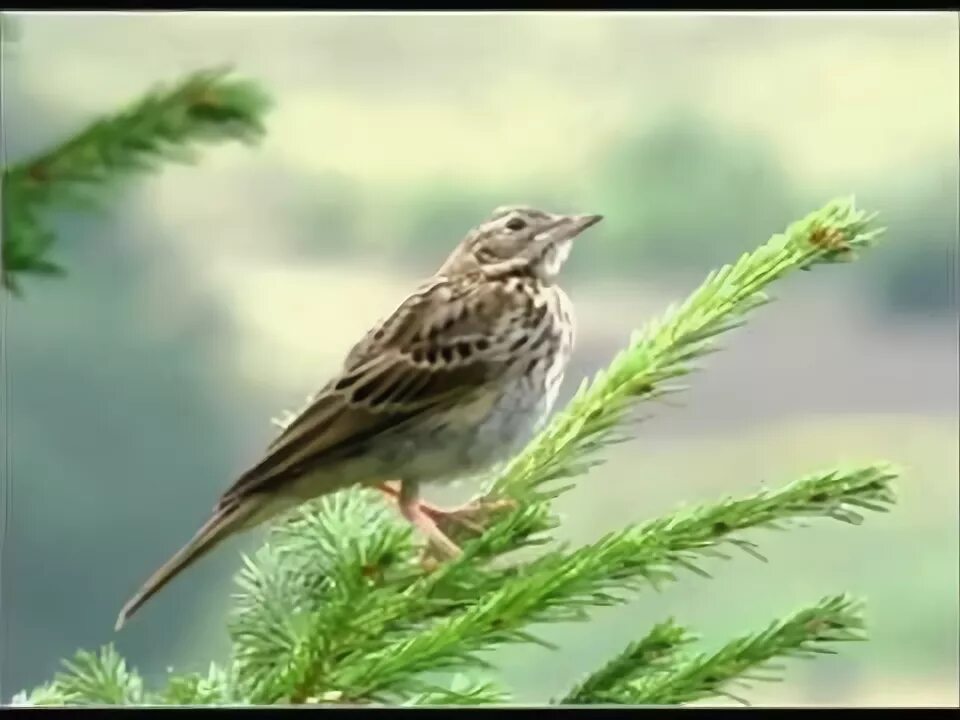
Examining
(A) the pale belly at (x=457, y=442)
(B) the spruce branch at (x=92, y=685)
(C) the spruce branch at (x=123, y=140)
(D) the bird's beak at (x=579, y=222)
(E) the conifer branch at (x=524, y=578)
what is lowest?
(B) the spruce branch at (x=92, y=685)

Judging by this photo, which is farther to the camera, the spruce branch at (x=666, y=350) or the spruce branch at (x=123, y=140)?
the spruce branch at (x=666, y=350)

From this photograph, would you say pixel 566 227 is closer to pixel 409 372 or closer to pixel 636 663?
pixel 409 372

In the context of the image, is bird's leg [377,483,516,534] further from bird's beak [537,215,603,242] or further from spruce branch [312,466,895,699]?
bird's beak [537,215,603,242]

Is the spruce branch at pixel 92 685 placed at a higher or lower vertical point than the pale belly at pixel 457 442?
lower

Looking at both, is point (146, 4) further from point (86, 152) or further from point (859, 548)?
point (859, 548)

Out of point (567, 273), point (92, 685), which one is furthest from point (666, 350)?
point (92, 685)

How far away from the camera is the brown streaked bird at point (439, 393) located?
85 cm

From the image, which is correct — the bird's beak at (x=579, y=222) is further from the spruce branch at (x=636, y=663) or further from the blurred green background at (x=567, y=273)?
the spruce branch at (x=636, y=663)

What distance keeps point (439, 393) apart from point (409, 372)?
1.0 inches

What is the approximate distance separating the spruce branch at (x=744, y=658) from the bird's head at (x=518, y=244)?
28 cm

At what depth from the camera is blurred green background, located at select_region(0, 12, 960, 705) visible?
87cm

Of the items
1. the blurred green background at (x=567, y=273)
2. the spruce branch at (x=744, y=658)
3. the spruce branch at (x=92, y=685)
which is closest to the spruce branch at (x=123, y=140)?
the blurred green background at (x=567, y=273)

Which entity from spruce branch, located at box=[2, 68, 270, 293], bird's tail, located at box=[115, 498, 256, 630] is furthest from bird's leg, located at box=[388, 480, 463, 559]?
spruce branch, located at box=[2, 68, 270, 293]

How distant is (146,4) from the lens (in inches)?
34.0
